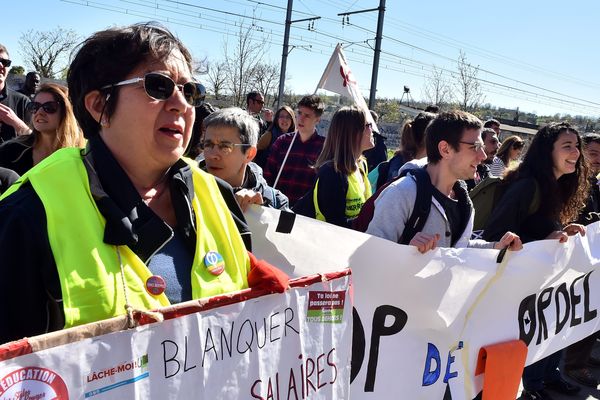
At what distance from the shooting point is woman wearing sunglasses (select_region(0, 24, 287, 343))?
121cm

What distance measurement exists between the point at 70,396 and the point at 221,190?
2.78ft

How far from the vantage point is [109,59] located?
1454mm

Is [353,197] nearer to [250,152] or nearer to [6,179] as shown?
[250,152]

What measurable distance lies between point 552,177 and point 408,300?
5.85ft

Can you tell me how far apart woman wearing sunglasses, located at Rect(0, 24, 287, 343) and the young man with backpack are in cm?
123

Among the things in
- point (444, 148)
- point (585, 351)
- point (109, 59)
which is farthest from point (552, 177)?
point (109, 59)

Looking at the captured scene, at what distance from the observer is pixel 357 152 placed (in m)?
3.98

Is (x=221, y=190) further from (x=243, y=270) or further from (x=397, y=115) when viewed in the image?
(x=397, y=115)

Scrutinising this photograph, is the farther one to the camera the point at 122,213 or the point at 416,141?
the point at 416,141

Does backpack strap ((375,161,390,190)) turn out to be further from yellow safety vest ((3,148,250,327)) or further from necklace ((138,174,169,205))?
yellow safety vest ((3,148,250,327))

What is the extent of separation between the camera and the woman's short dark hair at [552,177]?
11.9ft

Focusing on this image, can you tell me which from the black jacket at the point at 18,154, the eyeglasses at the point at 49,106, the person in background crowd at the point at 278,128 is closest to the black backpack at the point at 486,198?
the eyeglasses at the point at 49,106

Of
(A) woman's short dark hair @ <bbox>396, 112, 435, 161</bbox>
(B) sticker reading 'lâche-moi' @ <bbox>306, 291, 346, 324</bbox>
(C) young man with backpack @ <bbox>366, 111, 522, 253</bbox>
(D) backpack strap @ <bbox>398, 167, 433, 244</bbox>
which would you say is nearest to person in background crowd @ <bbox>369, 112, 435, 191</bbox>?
(A) woman's short dark hair @ <bbox>396, 112, 435, 161</bbox>

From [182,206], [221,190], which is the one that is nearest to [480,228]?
[221,190]
